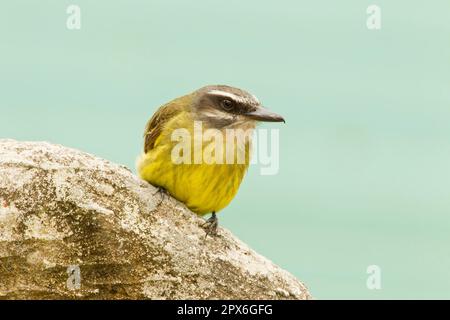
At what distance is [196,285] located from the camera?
666 cm

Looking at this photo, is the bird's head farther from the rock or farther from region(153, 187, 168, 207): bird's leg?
the rock

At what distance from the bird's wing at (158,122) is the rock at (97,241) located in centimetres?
104

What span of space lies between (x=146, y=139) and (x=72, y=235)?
6.68 ft

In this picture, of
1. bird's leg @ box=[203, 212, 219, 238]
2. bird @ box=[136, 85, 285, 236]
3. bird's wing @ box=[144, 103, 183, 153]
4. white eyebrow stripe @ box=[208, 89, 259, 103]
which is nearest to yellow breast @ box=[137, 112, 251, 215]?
bird @ box=[136, 85, 285, 236]

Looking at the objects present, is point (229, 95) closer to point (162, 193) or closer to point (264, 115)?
point (264, 115)

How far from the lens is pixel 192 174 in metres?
7.42

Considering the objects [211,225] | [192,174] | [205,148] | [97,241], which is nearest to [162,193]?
[192,174]

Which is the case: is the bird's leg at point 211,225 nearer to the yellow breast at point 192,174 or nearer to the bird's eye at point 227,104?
the yellow breast at point 192,174

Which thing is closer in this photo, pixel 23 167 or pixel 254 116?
Answer: pixel 23 167

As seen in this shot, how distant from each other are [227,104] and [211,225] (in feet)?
4.00

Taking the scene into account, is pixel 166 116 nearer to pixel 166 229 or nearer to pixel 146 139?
pixel 146 139
